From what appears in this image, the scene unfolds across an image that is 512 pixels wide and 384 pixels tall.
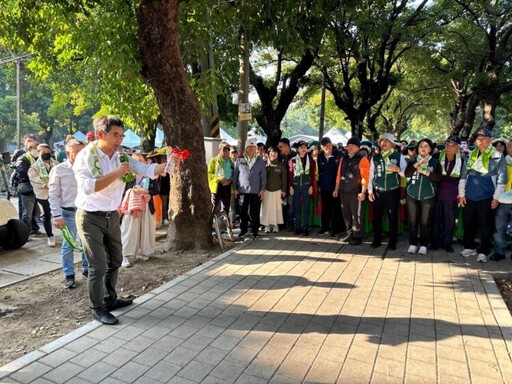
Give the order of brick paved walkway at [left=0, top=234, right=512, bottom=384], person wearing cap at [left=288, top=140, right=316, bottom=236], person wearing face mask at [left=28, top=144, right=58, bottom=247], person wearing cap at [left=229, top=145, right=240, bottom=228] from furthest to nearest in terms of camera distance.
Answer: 1. person wearing cap at [left=229, top=145, right=240, bottom=228]
2. person wearing cap at [left=288, top=140, right=316, bottom=236]
3. person wearing face mask at [left=28, top=144, right=58, bottom=247]
4. brick paved walkway at [left=0, top=234, right=512, bottom=384]

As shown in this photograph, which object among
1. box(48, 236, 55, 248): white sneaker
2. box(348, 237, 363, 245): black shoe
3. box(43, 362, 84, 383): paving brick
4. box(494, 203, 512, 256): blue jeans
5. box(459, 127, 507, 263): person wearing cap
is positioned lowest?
box(43, 362, 84, 383): paving brick

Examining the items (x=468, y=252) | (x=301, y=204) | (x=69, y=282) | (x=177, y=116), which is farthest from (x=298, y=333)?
(x=301, y=204)

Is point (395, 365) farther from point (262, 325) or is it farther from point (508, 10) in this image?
point (508, 10)

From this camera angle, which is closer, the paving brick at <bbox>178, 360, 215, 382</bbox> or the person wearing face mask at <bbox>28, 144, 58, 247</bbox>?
the paving brick at <bbox>178, 360, 215, 382</bbox>

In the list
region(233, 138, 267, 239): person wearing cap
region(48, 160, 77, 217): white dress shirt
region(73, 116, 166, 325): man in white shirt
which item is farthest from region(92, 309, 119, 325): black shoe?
region(233, 138, 267, 239): person wearing cap

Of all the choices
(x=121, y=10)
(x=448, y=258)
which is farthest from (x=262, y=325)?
(x=121, y=10)

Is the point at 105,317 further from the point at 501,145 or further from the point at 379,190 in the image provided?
the point at 501,145

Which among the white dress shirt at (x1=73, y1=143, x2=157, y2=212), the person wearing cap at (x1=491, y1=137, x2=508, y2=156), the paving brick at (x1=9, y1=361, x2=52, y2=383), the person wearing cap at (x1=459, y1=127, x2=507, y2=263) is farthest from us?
the person wearing cap at (x1=491, y1=137, x2=508, y2=156)

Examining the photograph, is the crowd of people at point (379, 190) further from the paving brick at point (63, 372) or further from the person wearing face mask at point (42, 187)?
the paving brick at point (63, 372)

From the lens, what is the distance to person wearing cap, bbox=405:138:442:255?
6957mm

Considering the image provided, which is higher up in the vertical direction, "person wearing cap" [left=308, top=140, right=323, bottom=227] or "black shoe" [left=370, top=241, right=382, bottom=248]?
"person wearing cap" [left=308, top=140, right=323, bottom=227]

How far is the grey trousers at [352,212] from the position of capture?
25.1 feet

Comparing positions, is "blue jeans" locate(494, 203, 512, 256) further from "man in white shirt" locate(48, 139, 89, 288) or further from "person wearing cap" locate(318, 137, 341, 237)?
"man in white shirt" locate(48, 139, 89, 288)

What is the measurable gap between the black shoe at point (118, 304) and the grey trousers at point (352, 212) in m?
4.43
